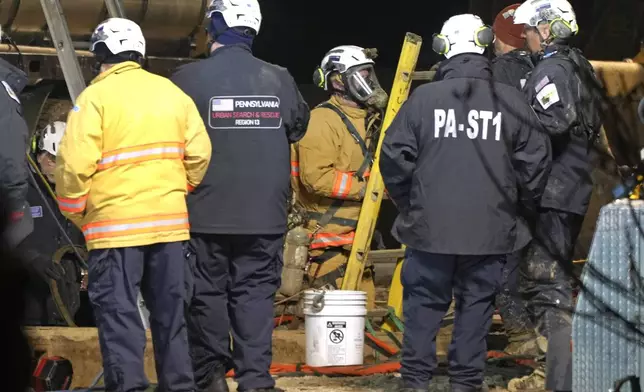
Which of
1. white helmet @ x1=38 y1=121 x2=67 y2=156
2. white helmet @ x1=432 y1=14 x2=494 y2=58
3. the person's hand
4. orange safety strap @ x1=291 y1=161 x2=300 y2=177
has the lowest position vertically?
the person's hand

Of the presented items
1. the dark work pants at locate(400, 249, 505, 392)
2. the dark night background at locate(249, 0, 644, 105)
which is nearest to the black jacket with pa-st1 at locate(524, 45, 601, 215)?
the dark work pants at locate(400, 249, 505, 392)

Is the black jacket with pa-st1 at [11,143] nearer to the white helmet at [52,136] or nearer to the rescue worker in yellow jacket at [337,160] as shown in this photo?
the white helmet at [52,136]

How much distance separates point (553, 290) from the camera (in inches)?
315

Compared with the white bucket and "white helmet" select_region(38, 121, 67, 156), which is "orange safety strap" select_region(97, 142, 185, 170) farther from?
"white helmet" select_region(38, 121, 67, 156)

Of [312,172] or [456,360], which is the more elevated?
[312,172]

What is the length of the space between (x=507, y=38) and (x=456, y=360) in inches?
118

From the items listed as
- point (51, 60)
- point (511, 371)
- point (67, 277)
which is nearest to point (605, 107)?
point (511, 371)

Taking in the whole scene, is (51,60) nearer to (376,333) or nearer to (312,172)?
(312,172)

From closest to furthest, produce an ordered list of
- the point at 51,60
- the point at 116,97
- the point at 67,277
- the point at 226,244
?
the point at 116,97 → the point at 226,244 → the point at 67,277 → the point at 51,60

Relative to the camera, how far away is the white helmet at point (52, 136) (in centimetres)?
1013

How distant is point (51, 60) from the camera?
35.5 feet

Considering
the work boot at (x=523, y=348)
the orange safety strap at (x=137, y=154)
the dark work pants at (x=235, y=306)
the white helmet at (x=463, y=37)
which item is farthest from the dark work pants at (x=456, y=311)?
the orange safety strap at (x=137, y=154)

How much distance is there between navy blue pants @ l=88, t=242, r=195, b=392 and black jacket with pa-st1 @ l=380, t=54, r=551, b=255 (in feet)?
4.84

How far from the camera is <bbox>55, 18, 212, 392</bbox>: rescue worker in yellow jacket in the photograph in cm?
685
